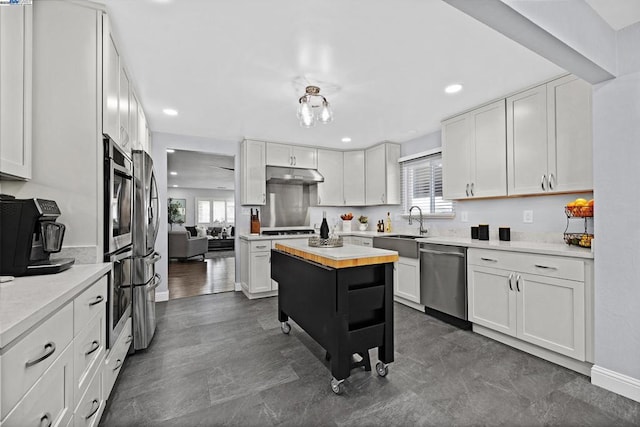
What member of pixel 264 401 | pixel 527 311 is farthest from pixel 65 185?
pixel 527 311

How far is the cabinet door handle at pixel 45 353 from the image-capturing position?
2.73 feet

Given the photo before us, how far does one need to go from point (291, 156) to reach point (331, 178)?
84 centimetres

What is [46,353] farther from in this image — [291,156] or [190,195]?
[190,195]

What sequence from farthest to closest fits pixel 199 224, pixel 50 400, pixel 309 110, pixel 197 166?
pixel 199 224 → pixel 197 166 → pixel 309 110 → pixel 50 400

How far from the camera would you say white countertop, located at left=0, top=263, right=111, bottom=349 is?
2.51 feet

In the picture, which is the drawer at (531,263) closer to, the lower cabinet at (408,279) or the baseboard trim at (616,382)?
the baseboard trim at (616,382)

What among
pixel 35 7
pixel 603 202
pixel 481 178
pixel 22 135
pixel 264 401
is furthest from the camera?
pixel 481 178

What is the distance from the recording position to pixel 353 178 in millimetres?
5066

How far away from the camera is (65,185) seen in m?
1.59

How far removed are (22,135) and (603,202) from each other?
349 centimetres

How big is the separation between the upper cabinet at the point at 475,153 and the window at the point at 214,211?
10.4 m

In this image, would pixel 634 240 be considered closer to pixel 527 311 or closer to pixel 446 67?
pixel 527 311

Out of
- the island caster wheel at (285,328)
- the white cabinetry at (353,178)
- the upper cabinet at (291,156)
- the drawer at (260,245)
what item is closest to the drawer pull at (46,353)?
the island caster wheel at (285,328)

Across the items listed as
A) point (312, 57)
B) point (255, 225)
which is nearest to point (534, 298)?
point (312, 57)
